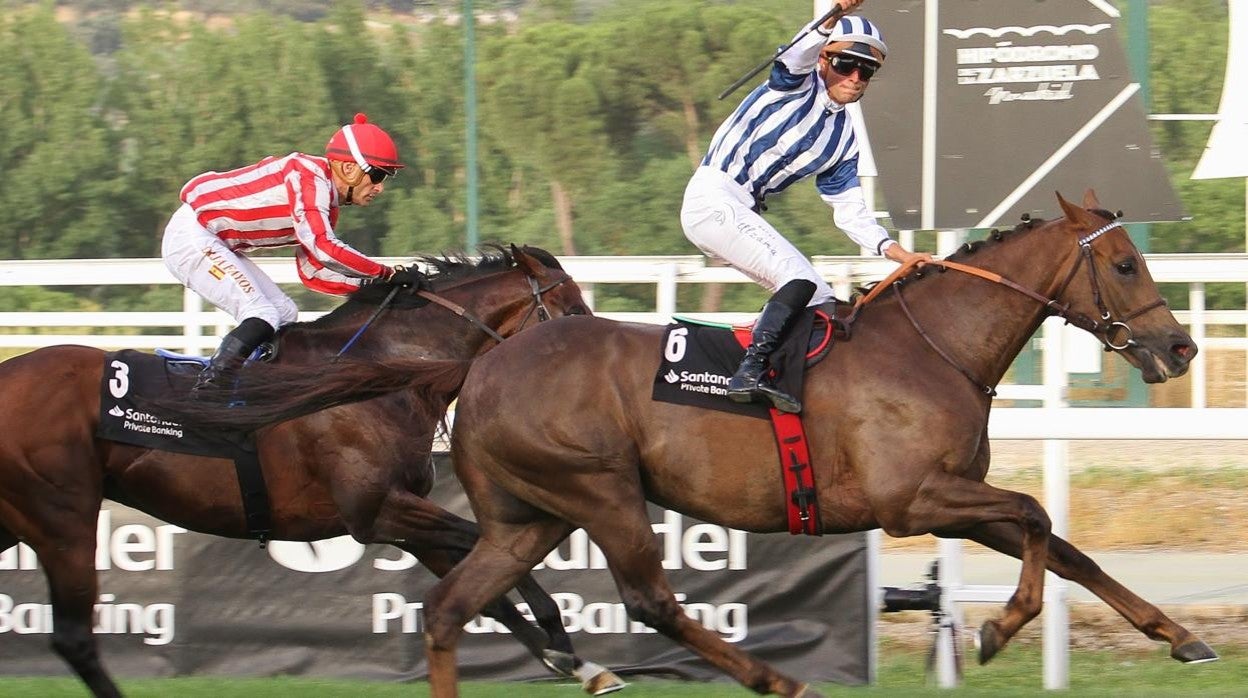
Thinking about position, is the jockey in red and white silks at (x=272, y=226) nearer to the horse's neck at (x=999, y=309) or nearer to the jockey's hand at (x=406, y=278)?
the jockey's hand at (x=406, y=278)

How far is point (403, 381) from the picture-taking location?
17.3 feet

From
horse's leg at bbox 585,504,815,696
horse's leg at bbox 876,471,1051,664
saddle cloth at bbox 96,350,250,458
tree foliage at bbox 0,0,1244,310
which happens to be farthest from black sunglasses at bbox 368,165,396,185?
tree foliage at bbox 0,0,1244,310

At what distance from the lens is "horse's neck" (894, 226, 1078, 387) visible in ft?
16.0

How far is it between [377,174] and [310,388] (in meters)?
0.92

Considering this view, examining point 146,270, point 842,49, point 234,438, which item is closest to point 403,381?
point 234,438

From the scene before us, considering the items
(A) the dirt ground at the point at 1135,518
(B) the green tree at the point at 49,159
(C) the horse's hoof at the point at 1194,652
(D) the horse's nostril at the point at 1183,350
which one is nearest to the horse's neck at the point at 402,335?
(D) the horse's nostril at the point at 1183,350

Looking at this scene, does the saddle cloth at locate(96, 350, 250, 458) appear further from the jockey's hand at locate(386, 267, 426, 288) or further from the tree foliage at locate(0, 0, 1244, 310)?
the tree foliage at locate(0, 0, 1244, 310)

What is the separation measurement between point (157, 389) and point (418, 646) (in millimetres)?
1341

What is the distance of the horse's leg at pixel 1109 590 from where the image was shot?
15.1ft

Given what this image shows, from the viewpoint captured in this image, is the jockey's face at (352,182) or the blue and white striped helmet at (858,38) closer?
the blue and white striped helmet at (858,38)

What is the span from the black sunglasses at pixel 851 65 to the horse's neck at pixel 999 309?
2.19ft

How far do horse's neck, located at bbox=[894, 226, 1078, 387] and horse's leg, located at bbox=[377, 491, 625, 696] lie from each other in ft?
5.03

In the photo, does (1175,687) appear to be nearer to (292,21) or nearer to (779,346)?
(779,346)

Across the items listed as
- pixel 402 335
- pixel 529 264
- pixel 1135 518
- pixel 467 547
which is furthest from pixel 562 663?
pixel 1135 518
